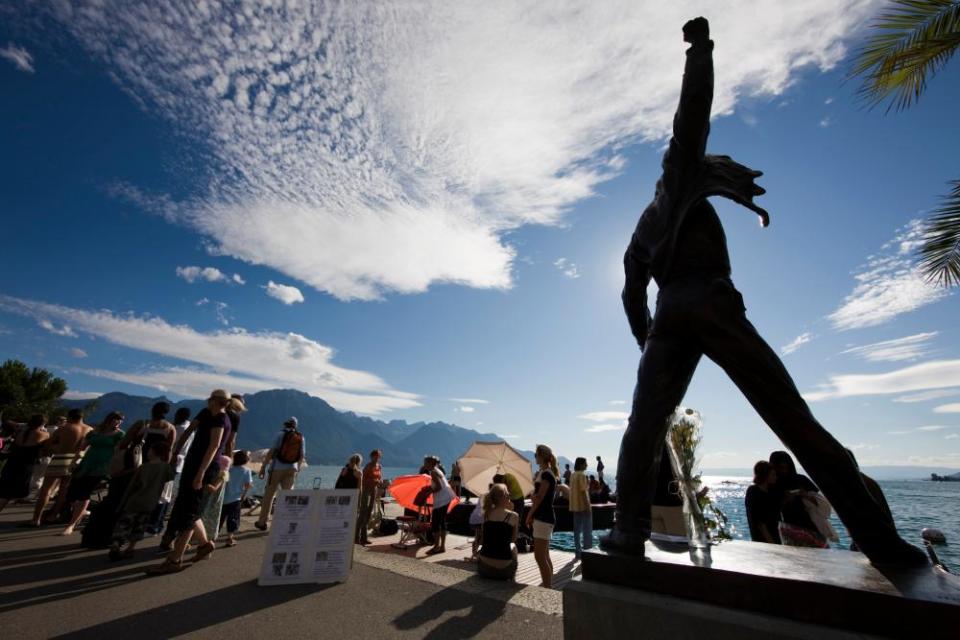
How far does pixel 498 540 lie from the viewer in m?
5.69

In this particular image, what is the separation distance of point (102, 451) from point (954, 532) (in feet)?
164

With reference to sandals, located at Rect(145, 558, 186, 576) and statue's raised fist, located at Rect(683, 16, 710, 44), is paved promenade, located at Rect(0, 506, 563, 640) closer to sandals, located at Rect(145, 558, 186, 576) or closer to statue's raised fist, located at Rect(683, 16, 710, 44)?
sandals, located at Rect(145, 558, 186, 576)

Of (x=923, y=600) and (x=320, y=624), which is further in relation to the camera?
(x=320, y=624)

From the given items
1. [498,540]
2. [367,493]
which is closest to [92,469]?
[367,493]

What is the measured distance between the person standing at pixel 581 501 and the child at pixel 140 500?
6798mm

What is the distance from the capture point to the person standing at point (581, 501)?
8.53m

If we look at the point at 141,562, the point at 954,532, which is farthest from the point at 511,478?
the point at 954,532

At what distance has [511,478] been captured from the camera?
959 centimetres

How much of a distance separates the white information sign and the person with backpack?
339 cm

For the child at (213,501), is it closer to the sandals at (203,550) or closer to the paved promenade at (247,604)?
the sandals at (203,550)

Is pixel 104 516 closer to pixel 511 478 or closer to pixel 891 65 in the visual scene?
pixel 511 478

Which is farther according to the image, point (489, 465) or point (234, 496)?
point (489, 465)

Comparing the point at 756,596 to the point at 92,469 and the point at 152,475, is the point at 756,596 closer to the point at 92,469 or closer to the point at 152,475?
the point at 152,475

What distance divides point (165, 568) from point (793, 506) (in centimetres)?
695
